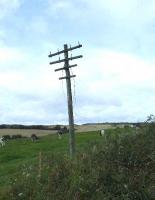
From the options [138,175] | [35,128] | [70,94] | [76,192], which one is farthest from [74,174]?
[35,128]

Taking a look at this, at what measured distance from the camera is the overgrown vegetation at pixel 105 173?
16422mm

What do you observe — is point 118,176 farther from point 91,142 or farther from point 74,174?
point 91,142

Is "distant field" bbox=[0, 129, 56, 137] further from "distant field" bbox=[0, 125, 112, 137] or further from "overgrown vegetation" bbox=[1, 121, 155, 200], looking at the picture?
"overgrown vegetation" bbox=[1, 121, 155, 200]

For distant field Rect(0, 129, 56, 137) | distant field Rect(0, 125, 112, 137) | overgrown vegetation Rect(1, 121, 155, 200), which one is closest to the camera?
overgrown vegetation Rect(1, 121, 155, 200)

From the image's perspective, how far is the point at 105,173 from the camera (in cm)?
1716

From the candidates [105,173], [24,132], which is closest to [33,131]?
[24,132]

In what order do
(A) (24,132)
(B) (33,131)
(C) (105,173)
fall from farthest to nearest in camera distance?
(B) (33,131) → (A) (24,132) → (C) (105,173)

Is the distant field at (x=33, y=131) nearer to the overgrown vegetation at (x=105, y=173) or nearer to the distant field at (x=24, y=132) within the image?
the distant field at (x=24, y=132)

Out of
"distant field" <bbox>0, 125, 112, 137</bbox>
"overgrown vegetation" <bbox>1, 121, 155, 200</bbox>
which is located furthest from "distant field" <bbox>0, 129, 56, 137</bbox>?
"overgrown vegetation" <bbox>1, 121, 155, 200</bbox>

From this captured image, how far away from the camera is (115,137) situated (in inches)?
731

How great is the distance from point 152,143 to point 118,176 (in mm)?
1661

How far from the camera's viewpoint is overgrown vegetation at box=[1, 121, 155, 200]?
16.4 m

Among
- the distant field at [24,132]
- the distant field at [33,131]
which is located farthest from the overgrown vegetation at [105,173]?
the distant field at [33,131]

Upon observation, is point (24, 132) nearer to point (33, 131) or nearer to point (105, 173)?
point (33, 131)
